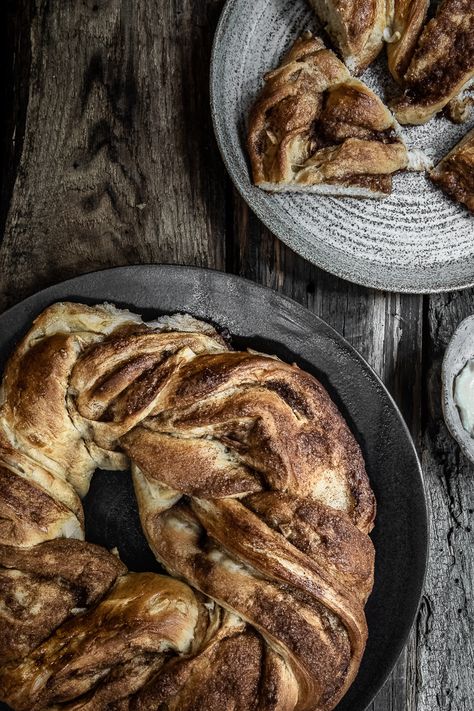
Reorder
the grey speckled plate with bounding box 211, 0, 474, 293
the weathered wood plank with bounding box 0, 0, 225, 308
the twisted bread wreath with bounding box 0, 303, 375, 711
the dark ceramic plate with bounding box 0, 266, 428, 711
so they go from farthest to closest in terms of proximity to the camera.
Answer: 1. the weathered wood plank with bounding box 0, 0, 225, 308
2. the grey speckled plate with bounding box 211, 0, 474, 293
3. the dark ceramic plate with bounding box 0, 266, 428, 711
4. the twisted bread wreath with bounding box 0, 303, 375, 711

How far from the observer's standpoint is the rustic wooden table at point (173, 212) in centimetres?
274

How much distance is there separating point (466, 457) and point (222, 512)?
3.06ft

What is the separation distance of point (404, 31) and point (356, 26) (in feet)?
0.54

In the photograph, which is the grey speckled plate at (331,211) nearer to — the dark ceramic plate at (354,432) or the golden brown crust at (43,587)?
the dark ceramic plate at (354,432)

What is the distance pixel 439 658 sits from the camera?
108 inches

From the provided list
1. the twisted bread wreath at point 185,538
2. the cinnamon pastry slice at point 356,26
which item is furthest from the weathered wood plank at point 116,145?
the twisted bread wreath at point 185,538

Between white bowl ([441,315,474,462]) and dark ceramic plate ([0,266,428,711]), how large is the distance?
0.20m

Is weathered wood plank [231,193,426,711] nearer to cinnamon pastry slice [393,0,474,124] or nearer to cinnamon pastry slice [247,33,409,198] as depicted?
cinnamon pastry slice [247,33,409,198]

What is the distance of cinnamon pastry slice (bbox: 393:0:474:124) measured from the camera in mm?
2588

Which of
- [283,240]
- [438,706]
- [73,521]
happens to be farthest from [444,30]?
[438,706]

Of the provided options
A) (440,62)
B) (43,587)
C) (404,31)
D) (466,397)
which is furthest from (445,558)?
(404,31)

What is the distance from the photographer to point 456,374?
265cm

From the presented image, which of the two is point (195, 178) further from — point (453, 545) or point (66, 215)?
point (453, 545)

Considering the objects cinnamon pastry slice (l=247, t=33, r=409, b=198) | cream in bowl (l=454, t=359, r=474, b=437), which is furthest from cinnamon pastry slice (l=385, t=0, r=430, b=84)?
cream in bowl (l=454, t=359, r=474, b=437)
